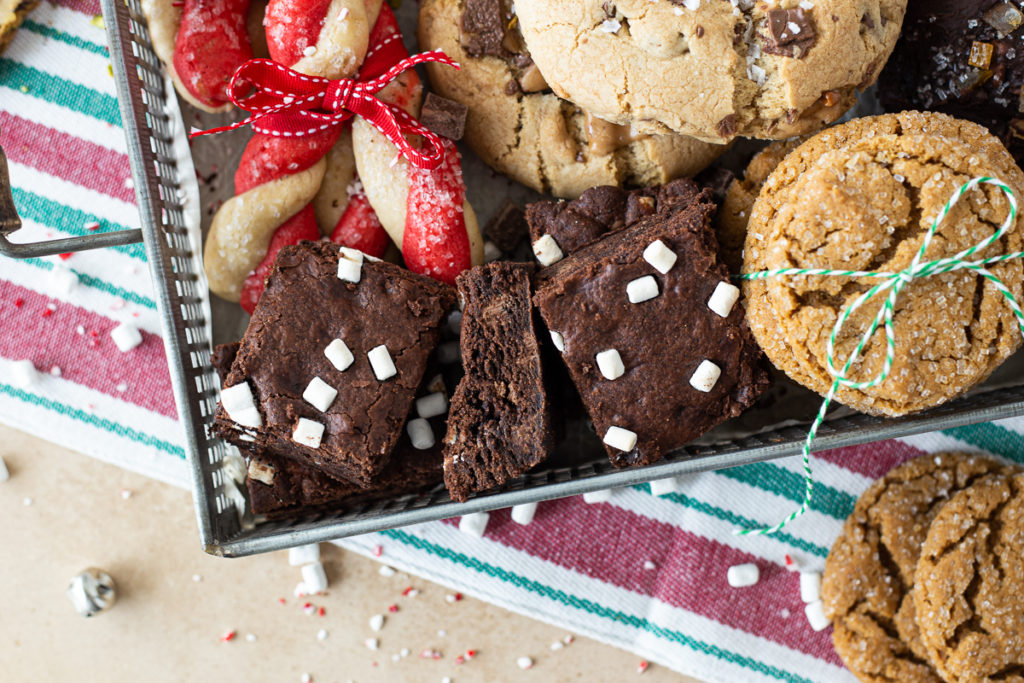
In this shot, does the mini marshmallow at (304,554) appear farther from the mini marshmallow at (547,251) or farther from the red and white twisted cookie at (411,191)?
the mini marshmallow at (547,251)

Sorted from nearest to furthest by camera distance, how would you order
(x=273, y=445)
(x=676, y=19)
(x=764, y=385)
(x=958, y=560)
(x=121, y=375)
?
1. (x=676, y=19)
2. (x=764, y=385)
3. (x=273, y=445)
4. (x=958, y=560)
5. (x=121, y=375)

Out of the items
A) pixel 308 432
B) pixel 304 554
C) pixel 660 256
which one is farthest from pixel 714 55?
pixel 304 554

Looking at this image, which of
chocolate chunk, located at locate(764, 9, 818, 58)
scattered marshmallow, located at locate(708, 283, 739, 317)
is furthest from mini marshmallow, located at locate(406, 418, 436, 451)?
chocolate chunk, located at locate(764, 9, 818, 58)

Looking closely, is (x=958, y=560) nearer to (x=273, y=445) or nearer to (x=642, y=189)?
(x=642, y=189)

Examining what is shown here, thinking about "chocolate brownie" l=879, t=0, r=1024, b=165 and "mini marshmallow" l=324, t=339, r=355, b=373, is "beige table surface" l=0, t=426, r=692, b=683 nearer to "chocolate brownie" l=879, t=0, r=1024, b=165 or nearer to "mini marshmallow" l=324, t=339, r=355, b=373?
"mini marshmallow" l=324, t=339, r=355, b=373

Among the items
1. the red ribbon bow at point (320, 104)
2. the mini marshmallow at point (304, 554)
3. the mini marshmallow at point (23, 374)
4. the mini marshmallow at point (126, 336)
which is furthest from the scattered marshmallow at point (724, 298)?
the mini marshmallow at point (23, 374)

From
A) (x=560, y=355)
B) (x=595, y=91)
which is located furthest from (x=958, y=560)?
(x=595, y=91)
